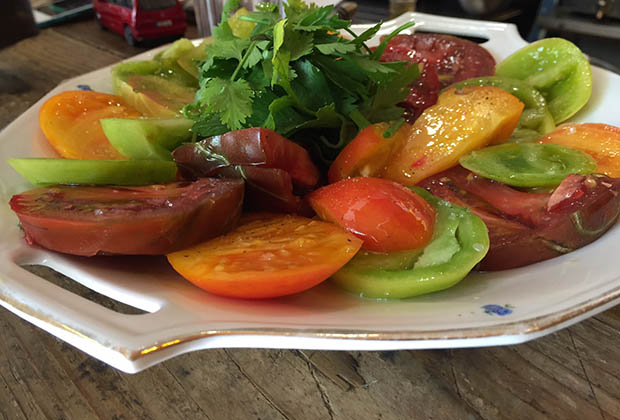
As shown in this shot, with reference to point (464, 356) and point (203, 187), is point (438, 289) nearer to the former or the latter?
point (464, 356)

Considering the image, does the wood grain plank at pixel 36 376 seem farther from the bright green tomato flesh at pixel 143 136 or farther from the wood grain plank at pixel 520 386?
the wood grain plank at pixel 520 386

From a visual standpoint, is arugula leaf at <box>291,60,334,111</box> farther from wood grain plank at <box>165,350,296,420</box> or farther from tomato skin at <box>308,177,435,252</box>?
wood grain plank at <box>165,350,296,420</box>

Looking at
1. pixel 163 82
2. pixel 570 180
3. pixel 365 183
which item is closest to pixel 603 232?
pixel 570 180

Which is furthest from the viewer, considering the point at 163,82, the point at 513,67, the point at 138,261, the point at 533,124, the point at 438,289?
the point at 513,67

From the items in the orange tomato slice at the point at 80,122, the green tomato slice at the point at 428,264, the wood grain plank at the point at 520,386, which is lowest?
the wood grain plank at the point at 520,386

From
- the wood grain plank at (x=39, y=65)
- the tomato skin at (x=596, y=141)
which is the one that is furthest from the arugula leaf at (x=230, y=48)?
the wood grain plank at (x=39, y=65)

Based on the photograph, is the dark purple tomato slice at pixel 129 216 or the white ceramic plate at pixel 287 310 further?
the dark purple tomato slice at pixel 129 216

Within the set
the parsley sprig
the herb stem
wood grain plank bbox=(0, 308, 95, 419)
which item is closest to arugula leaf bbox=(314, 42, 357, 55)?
the parsley sprig
